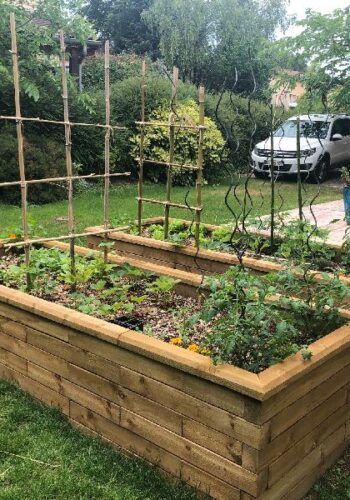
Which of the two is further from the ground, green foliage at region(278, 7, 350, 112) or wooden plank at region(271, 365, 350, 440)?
green foliage at region(278, 7, 350, 112)

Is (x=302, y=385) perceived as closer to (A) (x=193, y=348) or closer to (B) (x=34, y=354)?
(A) (x=193, y=348)

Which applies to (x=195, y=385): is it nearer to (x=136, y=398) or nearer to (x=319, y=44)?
(x=136, y=398)

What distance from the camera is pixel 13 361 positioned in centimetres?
321

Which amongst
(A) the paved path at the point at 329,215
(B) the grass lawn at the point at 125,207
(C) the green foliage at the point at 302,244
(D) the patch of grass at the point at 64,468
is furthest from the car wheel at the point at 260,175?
(D) the patch of grass at the point at 64,468

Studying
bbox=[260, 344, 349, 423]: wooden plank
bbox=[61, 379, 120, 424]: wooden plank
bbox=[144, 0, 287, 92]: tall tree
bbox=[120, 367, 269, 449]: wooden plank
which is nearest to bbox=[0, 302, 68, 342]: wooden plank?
bbox=[61, 379, 120, 424]: wooden plank

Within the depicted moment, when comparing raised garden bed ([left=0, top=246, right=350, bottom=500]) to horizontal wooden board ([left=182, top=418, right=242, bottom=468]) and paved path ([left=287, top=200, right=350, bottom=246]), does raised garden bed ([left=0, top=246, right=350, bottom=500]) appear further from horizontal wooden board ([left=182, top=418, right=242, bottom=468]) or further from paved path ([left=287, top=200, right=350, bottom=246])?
paved path ([left=287, top=200, right=350, bottom=246])

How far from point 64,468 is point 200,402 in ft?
2.39

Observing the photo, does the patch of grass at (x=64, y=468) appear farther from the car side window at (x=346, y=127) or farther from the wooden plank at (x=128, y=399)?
the car side window at (x=346, y=127)

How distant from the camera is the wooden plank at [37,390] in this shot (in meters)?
2.94

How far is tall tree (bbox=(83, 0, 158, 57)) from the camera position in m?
30.8

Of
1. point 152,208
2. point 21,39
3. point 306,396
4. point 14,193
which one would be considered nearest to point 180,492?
point 306,396

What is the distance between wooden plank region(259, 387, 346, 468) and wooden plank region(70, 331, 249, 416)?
197mm

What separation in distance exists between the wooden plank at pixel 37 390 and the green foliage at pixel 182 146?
873cm

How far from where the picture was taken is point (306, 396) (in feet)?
7.78
